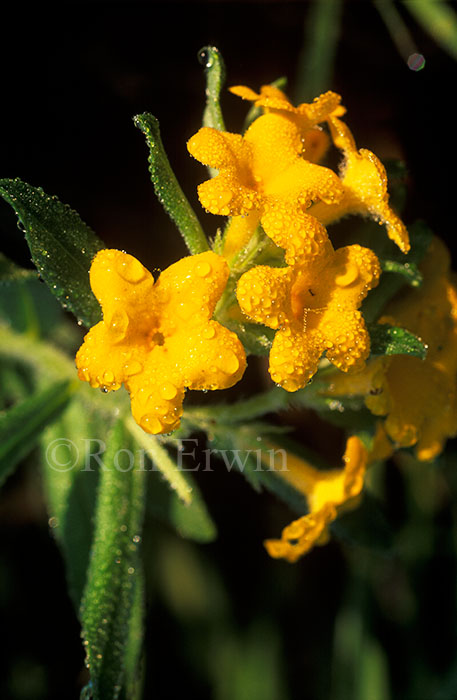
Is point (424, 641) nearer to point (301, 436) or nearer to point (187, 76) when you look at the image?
point (301, 436)

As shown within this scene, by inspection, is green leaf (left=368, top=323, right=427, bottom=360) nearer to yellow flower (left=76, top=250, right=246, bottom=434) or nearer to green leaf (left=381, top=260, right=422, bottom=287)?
green leaf (left=381, top=260, right=422, bottom=287)

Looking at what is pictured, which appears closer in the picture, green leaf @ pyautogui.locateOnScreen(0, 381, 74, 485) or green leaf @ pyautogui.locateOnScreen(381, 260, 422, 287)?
green leaf @ pyautogui.locateOnScreen(381, 260, 422, 287)

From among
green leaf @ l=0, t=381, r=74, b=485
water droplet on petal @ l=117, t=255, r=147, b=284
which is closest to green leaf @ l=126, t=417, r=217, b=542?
green leaf @ l=0, t=381, r=74, b=485

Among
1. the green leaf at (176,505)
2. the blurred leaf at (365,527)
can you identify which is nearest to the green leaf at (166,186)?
the green leaf at (176,505)

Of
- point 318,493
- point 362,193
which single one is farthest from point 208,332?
point 318,493

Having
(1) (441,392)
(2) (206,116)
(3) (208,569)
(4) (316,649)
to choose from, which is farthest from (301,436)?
(2) (206,116)

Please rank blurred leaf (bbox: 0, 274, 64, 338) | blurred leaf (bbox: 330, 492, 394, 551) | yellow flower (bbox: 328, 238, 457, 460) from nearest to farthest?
yellow flower (bbox: 328, 238, 457, 460) < blurred leaf (bbox: 330, 492, 394, 551) < blurred leaf (bbox: 0, 274, 64, 338)

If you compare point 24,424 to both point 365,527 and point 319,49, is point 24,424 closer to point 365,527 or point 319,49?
point 365,527
